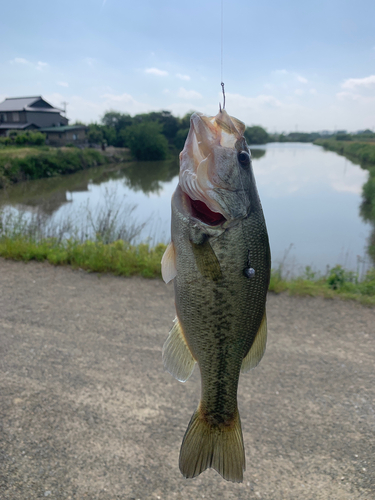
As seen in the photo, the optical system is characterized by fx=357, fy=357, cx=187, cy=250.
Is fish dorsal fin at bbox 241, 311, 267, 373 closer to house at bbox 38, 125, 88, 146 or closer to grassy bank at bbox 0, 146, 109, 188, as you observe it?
grassy bank at bbox 0, 146, 109, 188

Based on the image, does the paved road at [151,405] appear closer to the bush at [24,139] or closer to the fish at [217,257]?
the fish at [217,257]

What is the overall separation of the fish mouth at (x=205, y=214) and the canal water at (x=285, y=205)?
8.15 metres

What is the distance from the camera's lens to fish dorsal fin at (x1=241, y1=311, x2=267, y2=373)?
1.56 m

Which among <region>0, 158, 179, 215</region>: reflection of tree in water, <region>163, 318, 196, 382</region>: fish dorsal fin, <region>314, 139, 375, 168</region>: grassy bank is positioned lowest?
<region>0, 158, 179, 215</region>: reflection of tree in water

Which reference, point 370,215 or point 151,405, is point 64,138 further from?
point 151,405

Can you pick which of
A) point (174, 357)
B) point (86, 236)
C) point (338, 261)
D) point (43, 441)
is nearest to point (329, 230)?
point (338, 261)

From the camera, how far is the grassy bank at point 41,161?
97.0 feet

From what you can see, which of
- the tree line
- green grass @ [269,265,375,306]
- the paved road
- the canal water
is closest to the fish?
the paved road

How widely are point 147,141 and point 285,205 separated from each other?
25.3 metres

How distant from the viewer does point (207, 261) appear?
1.41 metres

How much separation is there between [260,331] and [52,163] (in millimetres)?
36322

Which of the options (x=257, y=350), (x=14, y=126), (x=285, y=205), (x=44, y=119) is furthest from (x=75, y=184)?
(x=257, y=350)

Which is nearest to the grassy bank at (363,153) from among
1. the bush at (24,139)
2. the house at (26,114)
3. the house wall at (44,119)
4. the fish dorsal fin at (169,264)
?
the bush at (24,139)

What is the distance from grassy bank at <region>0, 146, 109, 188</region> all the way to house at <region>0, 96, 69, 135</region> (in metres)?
8.48
